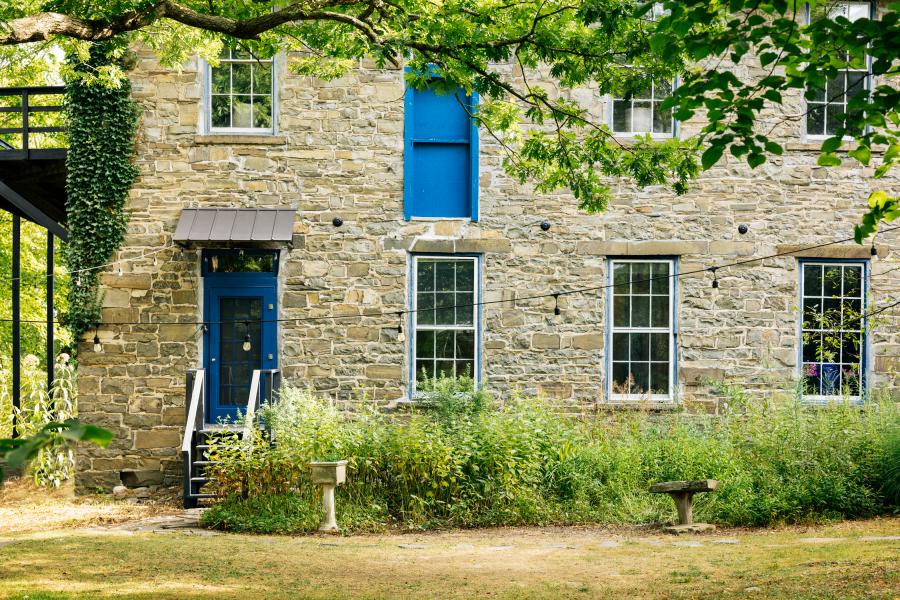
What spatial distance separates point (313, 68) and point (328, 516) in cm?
492

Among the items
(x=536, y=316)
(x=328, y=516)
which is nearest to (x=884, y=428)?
(x=536, y=316)

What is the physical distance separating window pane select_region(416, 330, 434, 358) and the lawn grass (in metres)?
3.69

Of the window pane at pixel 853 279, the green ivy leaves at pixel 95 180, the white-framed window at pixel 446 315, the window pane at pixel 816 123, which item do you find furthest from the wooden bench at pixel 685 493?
the green ivy leaves at pixel 95 180

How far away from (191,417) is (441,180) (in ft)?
15.5

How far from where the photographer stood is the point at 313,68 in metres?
10.2

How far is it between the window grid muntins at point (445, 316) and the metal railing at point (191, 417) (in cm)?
296

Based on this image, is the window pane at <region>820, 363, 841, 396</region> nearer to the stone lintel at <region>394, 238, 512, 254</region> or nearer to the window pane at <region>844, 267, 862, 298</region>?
the window pane at <region>844, 267, 862, 298</region>

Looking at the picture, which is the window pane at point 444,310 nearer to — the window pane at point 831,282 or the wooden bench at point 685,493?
the wooden bench at point 685,493

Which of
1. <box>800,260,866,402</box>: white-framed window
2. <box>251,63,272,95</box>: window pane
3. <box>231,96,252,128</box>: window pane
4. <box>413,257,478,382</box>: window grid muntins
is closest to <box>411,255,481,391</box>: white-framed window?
<box>413,257,478,382</box>: window grid muntins

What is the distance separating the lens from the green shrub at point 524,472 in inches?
390

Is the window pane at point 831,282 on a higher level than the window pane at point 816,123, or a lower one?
lower

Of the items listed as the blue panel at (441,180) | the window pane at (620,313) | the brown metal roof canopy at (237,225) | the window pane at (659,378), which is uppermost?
the blue panel at (441,180)

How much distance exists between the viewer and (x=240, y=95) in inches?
510

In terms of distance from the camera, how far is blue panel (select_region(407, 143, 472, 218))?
13.0 metres
